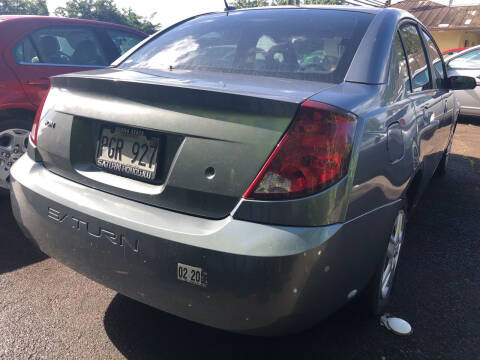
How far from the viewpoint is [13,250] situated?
9.99ft

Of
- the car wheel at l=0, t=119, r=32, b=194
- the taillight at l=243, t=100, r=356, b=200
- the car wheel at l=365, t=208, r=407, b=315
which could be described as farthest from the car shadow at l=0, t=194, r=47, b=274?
the car wheel at l=365, t=208, r=407, b=315

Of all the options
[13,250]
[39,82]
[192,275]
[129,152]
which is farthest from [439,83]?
[13,250]

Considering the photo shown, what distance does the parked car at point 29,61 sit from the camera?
12.2 feet

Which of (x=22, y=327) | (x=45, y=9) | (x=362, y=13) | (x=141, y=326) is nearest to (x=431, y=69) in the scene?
(x=362, y=13)

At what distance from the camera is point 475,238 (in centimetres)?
354

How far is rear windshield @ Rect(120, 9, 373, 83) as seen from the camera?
2172mm

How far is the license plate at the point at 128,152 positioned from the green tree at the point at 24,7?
172 ft

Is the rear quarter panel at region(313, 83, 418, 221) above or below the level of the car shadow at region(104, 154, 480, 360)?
above

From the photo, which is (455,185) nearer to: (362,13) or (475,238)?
(475,238)

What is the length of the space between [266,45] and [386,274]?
1.43 metres

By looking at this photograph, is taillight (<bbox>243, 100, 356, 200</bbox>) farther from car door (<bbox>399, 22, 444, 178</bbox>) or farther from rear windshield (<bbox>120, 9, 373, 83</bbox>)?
car door (<bbox>399, 22, 444, 178</bbox>)

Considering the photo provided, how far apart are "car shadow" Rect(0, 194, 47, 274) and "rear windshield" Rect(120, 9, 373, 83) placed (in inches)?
57.0

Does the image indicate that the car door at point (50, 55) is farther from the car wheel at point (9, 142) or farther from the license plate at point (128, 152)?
the license plate at point (128, 152)

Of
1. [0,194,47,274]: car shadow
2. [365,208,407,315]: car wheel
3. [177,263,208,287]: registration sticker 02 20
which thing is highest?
[177,263,208,287]: registration sticker 02 20
